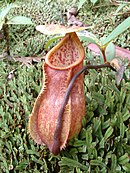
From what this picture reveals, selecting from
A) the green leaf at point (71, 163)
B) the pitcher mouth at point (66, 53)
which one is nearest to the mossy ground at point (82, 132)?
the green leaf at point (71, 163)

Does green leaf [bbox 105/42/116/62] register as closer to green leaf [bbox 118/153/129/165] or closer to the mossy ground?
the mossy ground

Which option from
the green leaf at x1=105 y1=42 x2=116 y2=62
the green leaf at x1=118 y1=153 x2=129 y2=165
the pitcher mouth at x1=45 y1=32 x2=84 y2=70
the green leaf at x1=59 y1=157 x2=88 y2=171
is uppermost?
the pitcher mouth at x1=45 y1=32 x2=84 y2=70

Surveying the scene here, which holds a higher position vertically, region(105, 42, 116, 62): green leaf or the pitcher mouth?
the pitcher mouth

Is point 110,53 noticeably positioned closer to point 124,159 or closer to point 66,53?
point 66,53

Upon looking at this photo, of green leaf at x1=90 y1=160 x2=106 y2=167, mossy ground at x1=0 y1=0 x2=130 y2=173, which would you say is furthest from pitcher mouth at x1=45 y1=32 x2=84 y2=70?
green leaf at x1=90 y1=160 x2=106 y2=167

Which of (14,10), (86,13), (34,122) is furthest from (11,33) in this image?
(34,122)

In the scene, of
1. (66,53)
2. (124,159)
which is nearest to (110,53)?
(66,53)

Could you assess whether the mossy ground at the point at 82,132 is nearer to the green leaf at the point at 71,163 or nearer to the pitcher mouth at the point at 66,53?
the green leaf at the point at 71,163

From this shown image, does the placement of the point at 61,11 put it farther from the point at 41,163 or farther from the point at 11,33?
the point at 41,163
